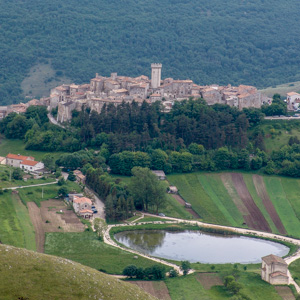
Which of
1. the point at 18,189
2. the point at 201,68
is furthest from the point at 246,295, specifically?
the point at 201,68

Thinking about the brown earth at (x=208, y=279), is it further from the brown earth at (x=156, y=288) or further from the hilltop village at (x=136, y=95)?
the hilltop village at (x=136, y=95)

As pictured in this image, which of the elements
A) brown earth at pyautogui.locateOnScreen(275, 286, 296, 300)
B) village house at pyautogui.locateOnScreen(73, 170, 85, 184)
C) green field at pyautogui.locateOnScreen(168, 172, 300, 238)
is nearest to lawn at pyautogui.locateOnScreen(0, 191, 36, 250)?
village house at pyautogui.locateOnScreen(73, 170, 85, 184)

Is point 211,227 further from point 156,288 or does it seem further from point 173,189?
point 156,288

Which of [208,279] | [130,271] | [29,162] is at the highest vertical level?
[29,162]

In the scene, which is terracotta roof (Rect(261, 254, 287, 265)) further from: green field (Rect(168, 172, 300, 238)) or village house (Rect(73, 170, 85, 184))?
village house (Rect(73, 170, 85, 184))

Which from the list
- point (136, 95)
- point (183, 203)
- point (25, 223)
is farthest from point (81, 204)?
point (136, 95)

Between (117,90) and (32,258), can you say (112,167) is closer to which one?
(117,90)
